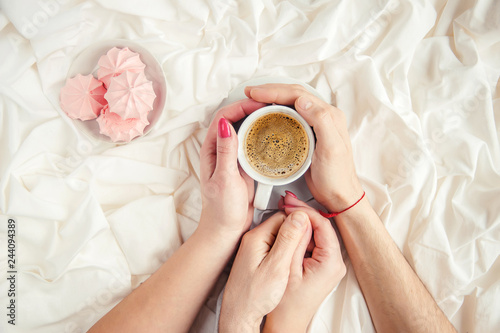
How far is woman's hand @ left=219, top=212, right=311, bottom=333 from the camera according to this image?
1.00 metres

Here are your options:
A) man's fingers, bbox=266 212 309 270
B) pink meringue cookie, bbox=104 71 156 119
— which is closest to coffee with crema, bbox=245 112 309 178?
man's fingers, bbox=266 212 309 270

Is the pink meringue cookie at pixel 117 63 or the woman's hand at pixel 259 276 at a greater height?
the pink meringue cookie at pixel 117 63

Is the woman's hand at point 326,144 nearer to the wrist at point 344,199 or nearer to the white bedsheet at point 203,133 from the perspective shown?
the wrist at point 344,199

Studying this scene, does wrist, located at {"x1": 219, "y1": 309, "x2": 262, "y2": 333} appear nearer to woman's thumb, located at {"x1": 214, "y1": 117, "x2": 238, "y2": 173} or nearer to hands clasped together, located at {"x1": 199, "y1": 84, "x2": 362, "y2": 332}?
hands clasped together, located at {"x1": 199, "y1": 84, "x2": 362, "y2": 332}

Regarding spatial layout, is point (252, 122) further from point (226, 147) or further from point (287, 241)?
point (287, 241)

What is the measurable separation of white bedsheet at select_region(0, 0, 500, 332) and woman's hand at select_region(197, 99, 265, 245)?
134 mm

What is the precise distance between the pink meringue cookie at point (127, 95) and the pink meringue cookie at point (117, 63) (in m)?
0.03

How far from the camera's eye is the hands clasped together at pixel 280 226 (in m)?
1.00

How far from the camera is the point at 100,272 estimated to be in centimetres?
114

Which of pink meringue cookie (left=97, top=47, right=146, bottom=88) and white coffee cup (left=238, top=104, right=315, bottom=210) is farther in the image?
pink meringue cookie (left=97, top=47, right=146, bottom=88)

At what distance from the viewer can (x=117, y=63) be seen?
3.67ft

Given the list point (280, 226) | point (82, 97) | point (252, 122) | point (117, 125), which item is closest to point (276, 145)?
point (252, 122)

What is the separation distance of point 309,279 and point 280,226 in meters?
0.17

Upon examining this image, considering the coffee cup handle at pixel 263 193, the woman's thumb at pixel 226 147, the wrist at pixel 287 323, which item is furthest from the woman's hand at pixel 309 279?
the woman's thumb at pixel 226 147
